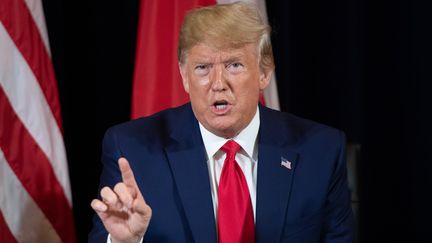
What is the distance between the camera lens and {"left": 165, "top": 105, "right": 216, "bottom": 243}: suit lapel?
6.04 ft

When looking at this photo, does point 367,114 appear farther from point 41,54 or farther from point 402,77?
point 41,54

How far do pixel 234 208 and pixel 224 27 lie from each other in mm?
475

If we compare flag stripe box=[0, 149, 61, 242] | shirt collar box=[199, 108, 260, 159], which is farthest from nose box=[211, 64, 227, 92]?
flag stripe box=[0, 149, 61, 242]

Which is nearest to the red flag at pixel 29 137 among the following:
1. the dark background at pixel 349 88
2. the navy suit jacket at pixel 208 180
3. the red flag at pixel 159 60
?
the red flag at pixel 159 60

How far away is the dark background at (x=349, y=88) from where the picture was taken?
3.07m

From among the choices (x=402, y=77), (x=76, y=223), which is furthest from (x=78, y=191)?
(x=402, y=77)

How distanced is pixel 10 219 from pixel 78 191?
69 cm

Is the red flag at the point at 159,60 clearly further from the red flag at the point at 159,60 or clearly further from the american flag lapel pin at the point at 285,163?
the american flag lapel pin at the point at 285,163

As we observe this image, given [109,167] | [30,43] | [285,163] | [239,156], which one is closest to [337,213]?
[285,163]

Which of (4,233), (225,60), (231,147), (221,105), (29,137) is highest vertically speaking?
(225,60)

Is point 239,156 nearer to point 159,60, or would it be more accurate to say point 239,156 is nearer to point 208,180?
point 208,180

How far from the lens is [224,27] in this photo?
6.06 feet

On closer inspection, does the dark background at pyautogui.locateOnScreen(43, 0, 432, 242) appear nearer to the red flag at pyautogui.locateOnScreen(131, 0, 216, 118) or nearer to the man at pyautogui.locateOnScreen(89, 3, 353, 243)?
the red flag at pyautogui.locateOnScreen(131, 0, 216, 118)

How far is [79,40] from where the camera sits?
302 cm
